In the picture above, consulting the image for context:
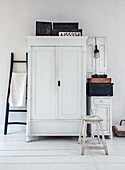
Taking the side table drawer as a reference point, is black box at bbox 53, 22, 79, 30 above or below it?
above

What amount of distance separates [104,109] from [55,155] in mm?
1310

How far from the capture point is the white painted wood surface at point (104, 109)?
3330 millimetres

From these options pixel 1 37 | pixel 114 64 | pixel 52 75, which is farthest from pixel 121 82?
pixel 1 37

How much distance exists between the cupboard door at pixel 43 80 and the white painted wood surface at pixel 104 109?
0.74m

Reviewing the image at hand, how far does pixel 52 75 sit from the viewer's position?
3.18 metres

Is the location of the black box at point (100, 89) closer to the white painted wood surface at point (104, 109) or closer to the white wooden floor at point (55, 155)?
the white painted wood surface at point (104, 109)

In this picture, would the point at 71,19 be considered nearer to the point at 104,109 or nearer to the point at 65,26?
the point at 65,26

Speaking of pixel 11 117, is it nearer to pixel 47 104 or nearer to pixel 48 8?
pixel 47 104

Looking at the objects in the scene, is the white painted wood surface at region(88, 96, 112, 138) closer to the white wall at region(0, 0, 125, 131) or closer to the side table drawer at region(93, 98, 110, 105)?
the side table drawer at region(93, 98, 110, 105)

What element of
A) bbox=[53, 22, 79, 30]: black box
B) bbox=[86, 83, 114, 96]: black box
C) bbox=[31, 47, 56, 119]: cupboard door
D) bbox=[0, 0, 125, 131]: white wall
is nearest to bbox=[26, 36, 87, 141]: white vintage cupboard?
bbox=[31, 47, 56, 119]: cupboard door

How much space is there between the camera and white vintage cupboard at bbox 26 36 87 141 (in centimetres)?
317

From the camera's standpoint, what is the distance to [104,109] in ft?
11.0

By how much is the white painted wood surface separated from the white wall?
0.55m

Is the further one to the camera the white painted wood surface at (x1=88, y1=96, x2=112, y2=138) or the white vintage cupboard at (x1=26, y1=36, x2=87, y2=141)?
the white painted wood surface at (x1=88, y1=96, x2=112, y2=138)
